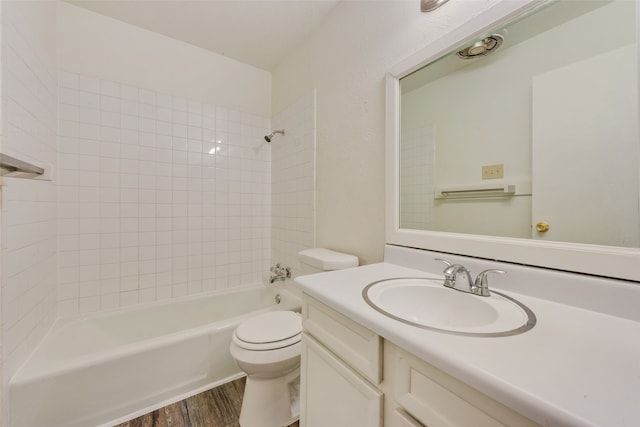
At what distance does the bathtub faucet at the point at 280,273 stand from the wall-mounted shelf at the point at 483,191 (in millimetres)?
1360

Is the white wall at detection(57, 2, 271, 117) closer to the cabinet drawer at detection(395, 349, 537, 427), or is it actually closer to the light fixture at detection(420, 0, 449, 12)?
the light fixture at detection(420, 0, 449, 12)

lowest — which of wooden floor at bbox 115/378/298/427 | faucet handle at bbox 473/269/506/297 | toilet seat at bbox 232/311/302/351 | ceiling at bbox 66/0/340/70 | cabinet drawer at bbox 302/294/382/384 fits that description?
wooden floor at bbox 115/378/298/427

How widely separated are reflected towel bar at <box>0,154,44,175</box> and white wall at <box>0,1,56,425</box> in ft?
1.06

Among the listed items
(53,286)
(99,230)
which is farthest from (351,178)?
(53,286)

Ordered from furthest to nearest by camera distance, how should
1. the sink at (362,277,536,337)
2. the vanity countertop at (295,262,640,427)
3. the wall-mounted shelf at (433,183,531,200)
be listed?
the wall-mounted shelf at (433,183,531,200) → the sink at (362,277,536,337) → the vanity countertop at (295,262,640,427)

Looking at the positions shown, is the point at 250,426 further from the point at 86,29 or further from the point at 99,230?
the point at 86,29

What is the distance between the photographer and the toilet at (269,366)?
1.17 metres

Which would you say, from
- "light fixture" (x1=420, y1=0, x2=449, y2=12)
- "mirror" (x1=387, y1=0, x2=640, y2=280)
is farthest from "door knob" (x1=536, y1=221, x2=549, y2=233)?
"light fixture" (x1=420, y1=0, x2=449, y2=12)

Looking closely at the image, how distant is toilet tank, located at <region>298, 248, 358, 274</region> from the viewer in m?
1.32

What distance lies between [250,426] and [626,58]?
1.89 meters

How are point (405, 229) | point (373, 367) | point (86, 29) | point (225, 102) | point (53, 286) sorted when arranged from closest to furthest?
1. point (373, 367)
2. point (405, 229)
3. point (53, 286)
4. point (86, 29)
5. point (225, 102)

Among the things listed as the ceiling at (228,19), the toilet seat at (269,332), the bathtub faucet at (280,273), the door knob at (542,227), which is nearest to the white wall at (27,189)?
the ceiling at (228,19)

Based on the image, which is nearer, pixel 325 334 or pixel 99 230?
pixel 325 334

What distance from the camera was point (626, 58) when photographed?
2.12 feet
